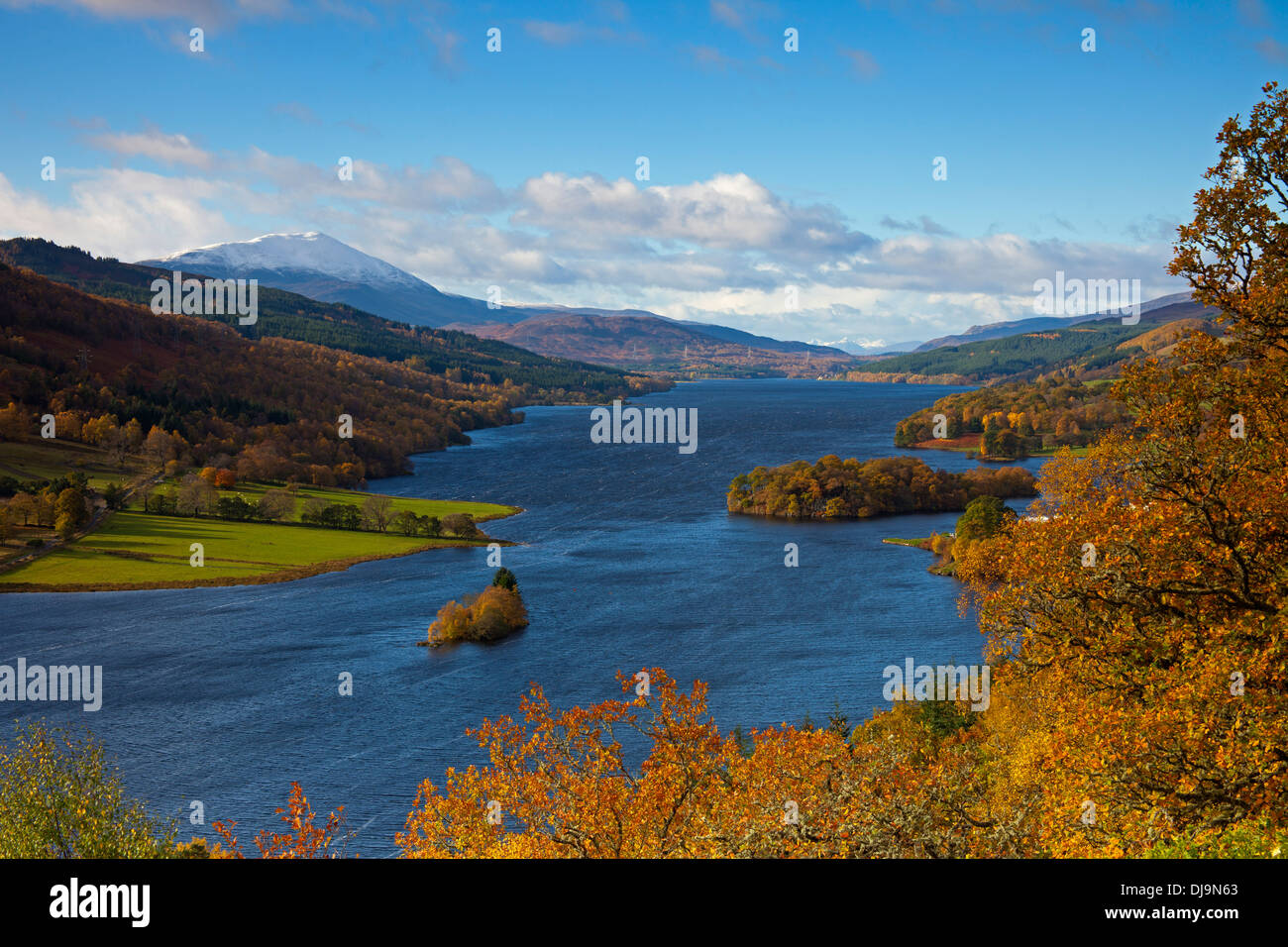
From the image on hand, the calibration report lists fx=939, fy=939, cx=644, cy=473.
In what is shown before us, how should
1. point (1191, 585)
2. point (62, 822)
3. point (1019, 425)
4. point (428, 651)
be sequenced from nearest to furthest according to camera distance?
point (1191, 585), point (62, 822), point (428, 651), point (1019, 425)

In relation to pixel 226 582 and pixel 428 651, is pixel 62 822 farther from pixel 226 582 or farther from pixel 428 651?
pixel 226 582

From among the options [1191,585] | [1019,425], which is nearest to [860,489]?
[1019,425]

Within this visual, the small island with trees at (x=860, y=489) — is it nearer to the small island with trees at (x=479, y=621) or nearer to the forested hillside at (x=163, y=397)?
the small island with trees at (x=479, y=621)

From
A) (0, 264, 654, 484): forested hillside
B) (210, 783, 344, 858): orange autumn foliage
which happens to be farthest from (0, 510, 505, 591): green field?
(210, 783, 344, 858): orange autumn foliage

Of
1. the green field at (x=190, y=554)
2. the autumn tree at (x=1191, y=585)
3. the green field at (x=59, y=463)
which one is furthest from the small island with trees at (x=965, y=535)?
the green field at (x=59, y=463)

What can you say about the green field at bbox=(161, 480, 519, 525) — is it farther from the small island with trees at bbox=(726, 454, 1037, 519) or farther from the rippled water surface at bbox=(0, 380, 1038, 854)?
the small island with trees at bbox=(726, 454, 1037, 519)
